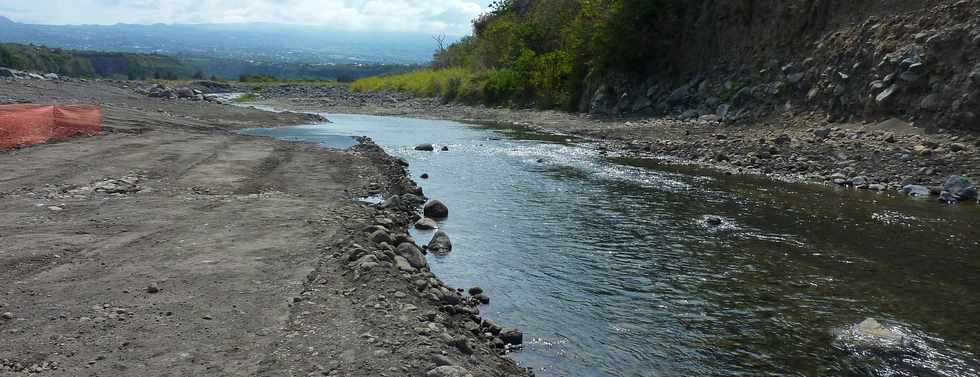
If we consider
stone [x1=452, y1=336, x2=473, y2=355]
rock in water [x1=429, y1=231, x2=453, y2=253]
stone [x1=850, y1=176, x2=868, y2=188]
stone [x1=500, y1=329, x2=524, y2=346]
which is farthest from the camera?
stone [x1=850, y1=176, x2=868, y2=188]

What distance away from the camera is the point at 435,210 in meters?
15.4

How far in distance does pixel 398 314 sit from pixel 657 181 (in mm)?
13295

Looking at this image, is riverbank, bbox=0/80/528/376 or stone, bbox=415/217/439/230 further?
stone, bbox=415/217/439/230

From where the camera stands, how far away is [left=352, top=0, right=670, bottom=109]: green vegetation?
3969cm

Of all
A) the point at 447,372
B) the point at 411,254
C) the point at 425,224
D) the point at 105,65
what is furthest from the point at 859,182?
the point at 105,65

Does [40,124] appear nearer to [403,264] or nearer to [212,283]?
[212,283]

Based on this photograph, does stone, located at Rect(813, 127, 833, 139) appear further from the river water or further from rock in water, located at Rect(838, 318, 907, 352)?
rock in water, located at Rect(838, 318, 907, 352)

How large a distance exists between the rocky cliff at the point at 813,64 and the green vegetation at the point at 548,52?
1.10 metres

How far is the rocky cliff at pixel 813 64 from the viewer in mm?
20922

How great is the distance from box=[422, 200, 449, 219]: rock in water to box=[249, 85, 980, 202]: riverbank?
991 centimetres

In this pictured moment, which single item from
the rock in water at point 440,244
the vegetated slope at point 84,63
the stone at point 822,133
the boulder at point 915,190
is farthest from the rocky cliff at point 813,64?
the vegetated slope at point 84,63

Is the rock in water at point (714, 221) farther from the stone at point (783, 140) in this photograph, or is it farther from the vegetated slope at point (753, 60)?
the stone at point (783, 140)

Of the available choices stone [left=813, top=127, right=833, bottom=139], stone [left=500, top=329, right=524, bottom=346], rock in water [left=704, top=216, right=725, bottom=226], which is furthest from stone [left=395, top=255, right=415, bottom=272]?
stone [left=813, top=127, right=833, bottom=139]

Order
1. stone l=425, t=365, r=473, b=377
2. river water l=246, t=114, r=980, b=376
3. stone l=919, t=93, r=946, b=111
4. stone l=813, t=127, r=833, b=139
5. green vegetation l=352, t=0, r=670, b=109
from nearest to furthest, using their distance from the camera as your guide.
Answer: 1. stone l=425, t=365, r=473, b=377
2. river water l=246, t=114, r=980, b=376
3. stone l=919, t=93, r=946, b=111
4. stone l=813, t=127, r=833, b=139
5. green vegetation l=352, t=0, r=670, b=109
